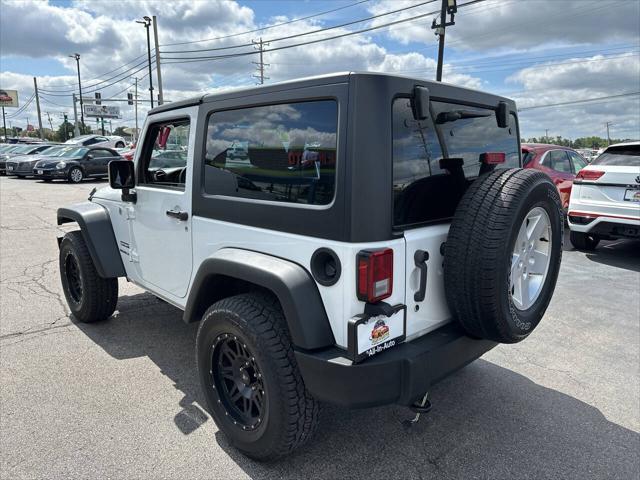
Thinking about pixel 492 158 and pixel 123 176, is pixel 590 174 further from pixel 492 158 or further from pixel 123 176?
pixel 123 176

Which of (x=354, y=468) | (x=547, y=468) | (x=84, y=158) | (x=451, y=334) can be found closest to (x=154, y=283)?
(x=354, y=468)

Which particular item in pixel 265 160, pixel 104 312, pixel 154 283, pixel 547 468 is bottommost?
pixel 547 468

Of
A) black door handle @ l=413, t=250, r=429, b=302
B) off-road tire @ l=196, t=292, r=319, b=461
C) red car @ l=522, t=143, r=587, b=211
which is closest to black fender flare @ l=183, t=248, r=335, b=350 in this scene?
off-road tire @ l=196, t=292, r=319, b=461

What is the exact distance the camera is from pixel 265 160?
97.0 inches

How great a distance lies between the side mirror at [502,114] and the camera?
2918 mm

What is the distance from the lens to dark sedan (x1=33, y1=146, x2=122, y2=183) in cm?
1748

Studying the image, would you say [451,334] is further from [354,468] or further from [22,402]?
[22,402]

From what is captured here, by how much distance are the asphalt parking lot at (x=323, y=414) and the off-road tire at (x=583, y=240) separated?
2910mm

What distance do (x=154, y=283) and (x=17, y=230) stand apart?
267 inches

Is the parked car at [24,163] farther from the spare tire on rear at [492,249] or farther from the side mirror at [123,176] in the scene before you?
the spare tire on rear at [492,249]

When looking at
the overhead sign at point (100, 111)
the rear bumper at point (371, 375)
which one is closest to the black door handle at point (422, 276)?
the rear bumper at point (371, 375)

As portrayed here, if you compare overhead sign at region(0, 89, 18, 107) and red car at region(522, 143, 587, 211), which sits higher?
overhead sign at region(0, 89, 18, 107)

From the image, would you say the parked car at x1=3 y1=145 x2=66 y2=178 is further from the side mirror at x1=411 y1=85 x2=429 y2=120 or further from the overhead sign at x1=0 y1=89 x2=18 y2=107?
the overhead sign at x1=0 y1=89 x2=18 y2=107

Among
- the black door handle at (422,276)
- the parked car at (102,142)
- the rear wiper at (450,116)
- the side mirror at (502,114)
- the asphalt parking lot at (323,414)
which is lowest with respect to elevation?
the asphalt parking lot at (323,414)
